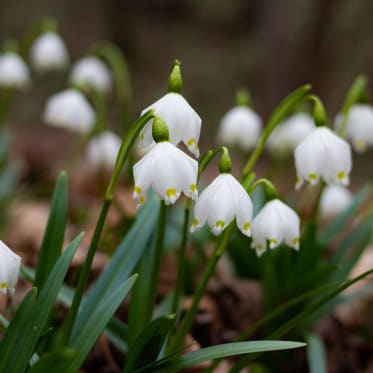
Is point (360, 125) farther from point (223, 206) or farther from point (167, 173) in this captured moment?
point (167, 173)

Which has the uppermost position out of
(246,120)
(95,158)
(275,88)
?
(275,88)

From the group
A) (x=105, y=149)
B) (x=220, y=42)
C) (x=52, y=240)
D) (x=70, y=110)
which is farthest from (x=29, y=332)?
(x=220, y=42)

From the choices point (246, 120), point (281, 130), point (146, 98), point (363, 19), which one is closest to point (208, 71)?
point (146, 98)

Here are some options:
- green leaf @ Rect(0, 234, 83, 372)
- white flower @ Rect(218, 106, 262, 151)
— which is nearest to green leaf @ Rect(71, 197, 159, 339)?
green leaf @ Rect(0, 234, 83, 372)

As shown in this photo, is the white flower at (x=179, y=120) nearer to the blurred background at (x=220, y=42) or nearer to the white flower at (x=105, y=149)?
the white flower at (x=105, y=149)

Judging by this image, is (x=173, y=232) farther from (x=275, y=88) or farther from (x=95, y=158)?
(x=275, y=88)

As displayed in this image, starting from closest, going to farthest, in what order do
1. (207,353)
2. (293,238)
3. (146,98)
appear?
1. (207,353)
2. (293,238)
3. (146,98)
